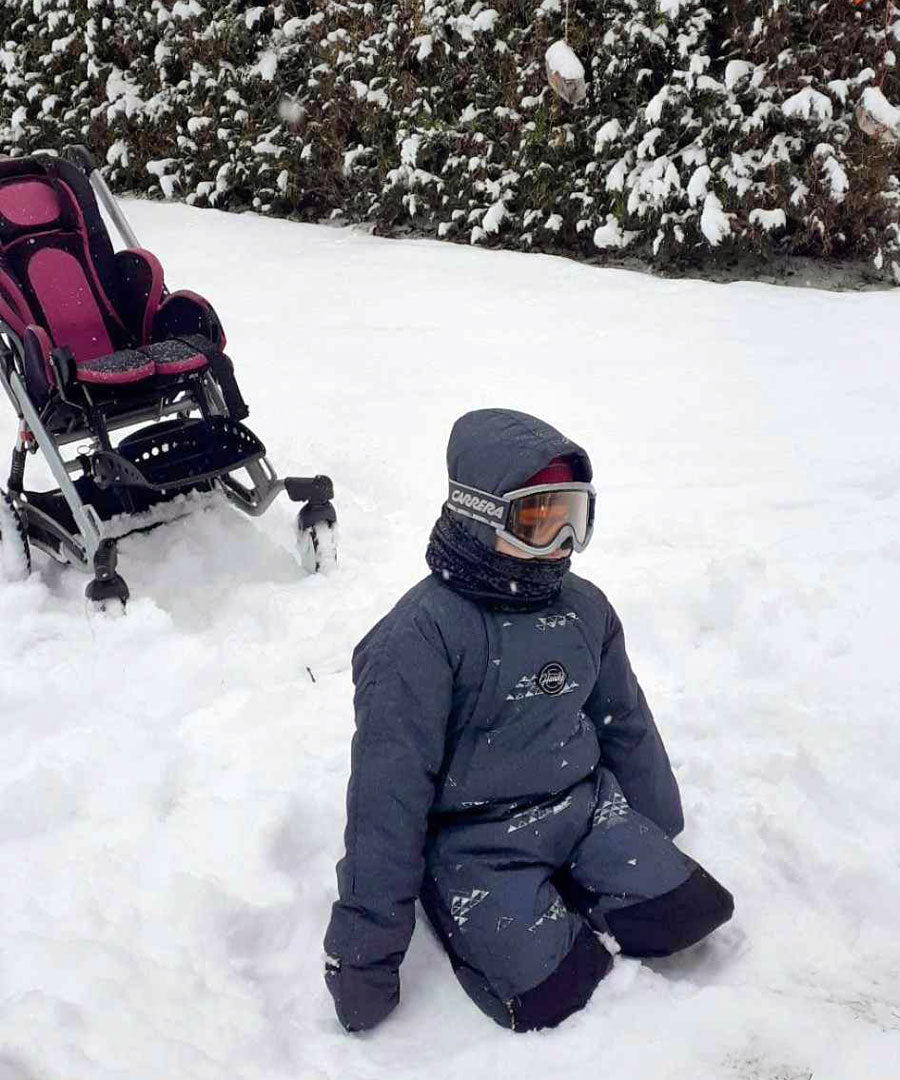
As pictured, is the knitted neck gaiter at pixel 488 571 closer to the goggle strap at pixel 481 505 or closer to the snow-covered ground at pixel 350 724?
the goggle strap at pixel 481 505

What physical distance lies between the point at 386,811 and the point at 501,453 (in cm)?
70

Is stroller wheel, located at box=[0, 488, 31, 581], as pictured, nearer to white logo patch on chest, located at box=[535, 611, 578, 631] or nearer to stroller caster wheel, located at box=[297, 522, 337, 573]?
stroller caster wheel, located at box=[297, 522, 337, 573]

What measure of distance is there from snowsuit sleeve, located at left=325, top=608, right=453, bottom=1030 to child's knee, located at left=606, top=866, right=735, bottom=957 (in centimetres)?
41

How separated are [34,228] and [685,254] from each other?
410 cm

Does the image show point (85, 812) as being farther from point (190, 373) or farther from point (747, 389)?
point (747, 389)

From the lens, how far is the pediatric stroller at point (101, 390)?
3.47m

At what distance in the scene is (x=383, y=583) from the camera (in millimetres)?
3586

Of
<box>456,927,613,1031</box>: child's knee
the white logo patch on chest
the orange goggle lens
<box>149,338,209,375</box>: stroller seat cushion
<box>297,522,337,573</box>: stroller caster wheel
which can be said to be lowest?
<box>297,522,337,573</box>: stroller caster wheel

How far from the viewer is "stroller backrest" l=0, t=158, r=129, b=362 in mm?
3920

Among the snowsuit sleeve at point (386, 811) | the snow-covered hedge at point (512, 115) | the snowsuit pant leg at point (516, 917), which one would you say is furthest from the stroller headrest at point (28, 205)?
the snow-covered hedge at point (512, 115)

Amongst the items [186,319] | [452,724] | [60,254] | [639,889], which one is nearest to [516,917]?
[639,889]

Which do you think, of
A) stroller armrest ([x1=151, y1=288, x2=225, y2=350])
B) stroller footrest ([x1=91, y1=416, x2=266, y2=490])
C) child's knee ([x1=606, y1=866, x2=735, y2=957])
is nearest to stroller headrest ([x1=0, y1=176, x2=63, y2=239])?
stroller armrest ([x1=151, y1=288, x2=225, y2=350])

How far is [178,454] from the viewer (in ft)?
11.7

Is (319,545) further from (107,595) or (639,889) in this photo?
(639,889)
